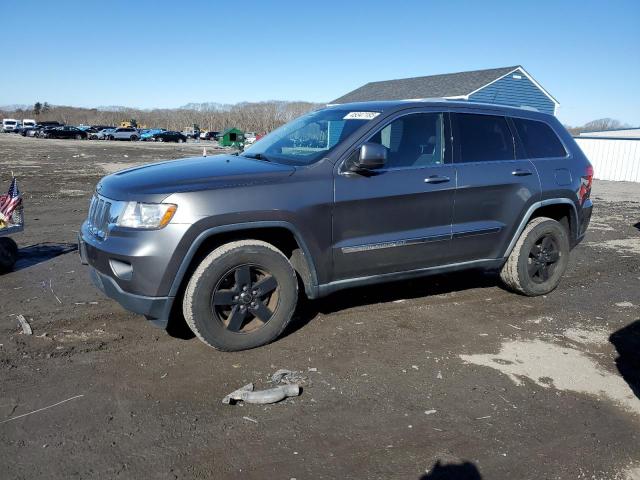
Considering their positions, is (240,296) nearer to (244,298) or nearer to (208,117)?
(244,298)

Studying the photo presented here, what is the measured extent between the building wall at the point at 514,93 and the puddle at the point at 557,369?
76.9ft

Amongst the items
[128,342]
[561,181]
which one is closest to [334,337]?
[128,342]

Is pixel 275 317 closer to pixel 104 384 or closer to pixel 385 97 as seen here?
pixel 104 384

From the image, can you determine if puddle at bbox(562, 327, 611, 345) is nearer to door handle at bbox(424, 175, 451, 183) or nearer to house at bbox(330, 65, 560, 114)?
door handle at bbox(424, 175, 451, 183)

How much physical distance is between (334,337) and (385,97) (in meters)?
28.0

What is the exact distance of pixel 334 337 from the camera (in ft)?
14.4

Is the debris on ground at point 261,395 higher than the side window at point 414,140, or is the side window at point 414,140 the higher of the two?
the side window at point 414,140

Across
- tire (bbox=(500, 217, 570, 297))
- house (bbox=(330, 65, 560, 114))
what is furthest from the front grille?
house (bbox=(330, 65, 560, 114))

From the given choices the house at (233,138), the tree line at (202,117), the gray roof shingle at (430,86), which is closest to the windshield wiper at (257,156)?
the house at (233,138)

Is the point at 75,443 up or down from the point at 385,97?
down

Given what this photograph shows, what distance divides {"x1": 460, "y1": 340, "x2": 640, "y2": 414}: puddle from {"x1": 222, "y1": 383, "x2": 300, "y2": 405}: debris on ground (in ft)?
4.83

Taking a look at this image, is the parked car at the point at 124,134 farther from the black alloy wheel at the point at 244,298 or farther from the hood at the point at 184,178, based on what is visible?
the black alloy wheel at the point at 244,298

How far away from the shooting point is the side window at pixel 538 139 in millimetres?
5379

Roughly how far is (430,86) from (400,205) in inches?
1057
